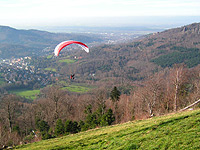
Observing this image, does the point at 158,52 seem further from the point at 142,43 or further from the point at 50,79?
the point at 50,79

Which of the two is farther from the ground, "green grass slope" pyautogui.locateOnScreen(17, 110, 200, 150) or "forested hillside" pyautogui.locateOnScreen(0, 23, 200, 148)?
"green grass slope" pyautogui.locateOnScreen(17, 110, 200, 150)

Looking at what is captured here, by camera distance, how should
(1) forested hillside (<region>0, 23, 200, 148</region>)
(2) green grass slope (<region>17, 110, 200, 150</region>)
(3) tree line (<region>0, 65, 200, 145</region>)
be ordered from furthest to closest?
(1) forested hillside (<region>0, 23, 200, 148</region>)
(3) tree line (<region>0, 65, 200, 145</region>)
(2) green grass slope (<region>17, 110, 200, 150</region>)

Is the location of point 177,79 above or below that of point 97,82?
above

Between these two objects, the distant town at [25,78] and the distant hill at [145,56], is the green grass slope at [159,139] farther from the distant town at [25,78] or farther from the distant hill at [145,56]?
the distant hill at [145,56]

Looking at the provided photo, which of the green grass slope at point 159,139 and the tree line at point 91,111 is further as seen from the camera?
the tree line at point 91,111

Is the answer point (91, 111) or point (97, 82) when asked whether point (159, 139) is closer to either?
point (91, 111)

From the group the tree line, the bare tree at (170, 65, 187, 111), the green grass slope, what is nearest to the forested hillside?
the tree line

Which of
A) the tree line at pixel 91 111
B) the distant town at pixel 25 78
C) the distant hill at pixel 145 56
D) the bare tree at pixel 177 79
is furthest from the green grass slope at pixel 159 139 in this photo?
the distant hill at pixel 145 56

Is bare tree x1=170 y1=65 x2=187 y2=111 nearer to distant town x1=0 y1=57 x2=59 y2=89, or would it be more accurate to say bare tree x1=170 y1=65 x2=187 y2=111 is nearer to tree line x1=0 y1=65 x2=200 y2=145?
tree line x1=0 y1=65 x2=200 y2=145

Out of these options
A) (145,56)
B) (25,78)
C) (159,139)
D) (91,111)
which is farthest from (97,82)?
(159,139)

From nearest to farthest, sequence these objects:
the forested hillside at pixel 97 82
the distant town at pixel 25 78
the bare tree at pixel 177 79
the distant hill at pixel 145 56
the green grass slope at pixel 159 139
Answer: the green grass slope at pixel 159 139, the bare tree at pixel 177 79, the forested hillside at pixel 97 82, the distant town at pixel 25 78, the distant hill at pixel 145 56

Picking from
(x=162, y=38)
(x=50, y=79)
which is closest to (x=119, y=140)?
(x=50, y=79)
